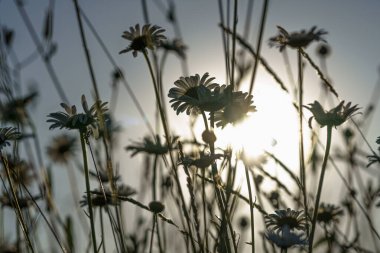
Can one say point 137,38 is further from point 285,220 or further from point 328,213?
point 328,213

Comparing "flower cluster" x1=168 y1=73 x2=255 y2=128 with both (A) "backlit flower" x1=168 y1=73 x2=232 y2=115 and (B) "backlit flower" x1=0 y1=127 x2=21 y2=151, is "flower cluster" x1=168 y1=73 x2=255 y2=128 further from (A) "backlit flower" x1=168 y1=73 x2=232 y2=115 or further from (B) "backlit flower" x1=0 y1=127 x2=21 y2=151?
(B) "backlit flower" x1=0 y1=127 x2=21 y2=151

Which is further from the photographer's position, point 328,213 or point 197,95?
point 328,213

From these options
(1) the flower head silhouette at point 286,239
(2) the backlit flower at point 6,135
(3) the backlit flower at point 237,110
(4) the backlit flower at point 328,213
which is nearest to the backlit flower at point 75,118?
(2) the backlit flower at point 6,135

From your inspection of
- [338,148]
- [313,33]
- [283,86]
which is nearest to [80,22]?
[283,86]

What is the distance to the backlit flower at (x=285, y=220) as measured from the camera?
6.04 feet

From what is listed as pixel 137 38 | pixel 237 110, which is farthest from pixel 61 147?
pixel 237 110

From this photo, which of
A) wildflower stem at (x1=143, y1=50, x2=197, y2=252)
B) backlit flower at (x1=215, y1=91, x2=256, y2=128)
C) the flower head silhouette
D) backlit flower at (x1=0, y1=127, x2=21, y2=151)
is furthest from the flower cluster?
backlit flower at (x1=0, y1=127, x2=21, y2=151)

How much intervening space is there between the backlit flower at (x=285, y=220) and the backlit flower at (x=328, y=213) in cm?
76

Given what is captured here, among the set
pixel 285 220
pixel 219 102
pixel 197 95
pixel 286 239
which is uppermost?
pixel 197 95

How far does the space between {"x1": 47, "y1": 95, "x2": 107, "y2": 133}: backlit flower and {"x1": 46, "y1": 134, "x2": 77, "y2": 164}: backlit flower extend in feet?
5.16

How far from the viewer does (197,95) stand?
1.75 meters

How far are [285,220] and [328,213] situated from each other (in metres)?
0.95

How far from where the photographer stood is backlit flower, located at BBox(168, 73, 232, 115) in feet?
4.94

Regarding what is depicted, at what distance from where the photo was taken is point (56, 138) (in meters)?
3.71
